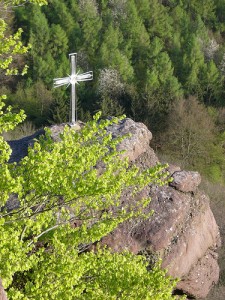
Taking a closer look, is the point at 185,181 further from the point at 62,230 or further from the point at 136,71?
the point at 136,71

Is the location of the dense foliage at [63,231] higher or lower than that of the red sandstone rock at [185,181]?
higher

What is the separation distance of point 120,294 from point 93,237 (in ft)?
4.01

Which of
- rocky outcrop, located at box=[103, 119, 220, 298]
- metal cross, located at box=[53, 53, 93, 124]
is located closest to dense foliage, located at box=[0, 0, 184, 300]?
rocky outcrop, located at box=[103, 119, 220, 298]

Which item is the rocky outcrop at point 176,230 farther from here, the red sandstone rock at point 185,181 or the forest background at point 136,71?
the forest background at point 136,71

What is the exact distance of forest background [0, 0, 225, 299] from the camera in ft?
157

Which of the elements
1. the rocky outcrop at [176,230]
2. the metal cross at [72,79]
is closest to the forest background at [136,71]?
the metal cross at [72,79]

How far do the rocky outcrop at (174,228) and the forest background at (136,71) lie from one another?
25426 mm

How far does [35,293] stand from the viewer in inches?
394

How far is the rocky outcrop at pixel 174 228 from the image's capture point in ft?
47.6

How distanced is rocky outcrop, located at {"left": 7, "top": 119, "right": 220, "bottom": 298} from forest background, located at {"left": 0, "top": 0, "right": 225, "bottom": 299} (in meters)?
A: 25.4

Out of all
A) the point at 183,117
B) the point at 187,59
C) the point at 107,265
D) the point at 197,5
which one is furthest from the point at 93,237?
the point at 197,5

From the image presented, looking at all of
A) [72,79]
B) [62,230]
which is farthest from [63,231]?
[72,79]

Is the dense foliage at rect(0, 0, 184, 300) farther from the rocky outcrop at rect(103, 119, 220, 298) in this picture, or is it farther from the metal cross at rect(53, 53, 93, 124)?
the metal cross at rect(53, 53, 93, 124)

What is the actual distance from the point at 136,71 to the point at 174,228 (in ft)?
170
